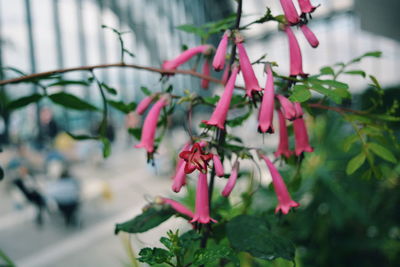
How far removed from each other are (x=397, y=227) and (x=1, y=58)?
18.9 ft

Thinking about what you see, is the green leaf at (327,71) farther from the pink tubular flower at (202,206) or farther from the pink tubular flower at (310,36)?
the pink tubular flower at (202,206)

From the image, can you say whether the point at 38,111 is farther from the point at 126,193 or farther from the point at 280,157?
the point at 280,157

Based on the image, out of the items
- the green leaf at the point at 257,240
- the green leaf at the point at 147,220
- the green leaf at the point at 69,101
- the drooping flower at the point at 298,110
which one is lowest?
the green leaf at the point at 257,240

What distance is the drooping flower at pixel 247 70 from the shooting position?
0.49 m

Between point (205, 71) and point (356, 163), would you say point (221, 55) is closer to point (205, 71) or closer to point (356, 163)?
point (205, 71)

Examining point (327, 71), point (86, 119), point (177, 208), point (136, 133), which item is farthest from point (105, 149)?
point (86, 119)

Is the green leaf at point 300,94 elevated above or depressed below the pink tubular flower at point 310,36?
below

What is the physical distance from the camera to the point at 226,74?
557 millimetres

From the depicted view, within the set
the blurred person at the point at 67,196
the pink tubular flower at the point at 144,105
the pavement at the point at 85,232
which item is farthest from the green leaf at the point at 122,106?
the blurred person at the point at 67,196

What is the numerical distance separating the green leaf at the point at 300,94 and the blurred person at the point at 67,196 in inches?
129

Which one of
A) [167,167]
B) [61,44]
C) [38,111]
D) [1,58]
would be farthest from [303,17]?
[61,44]

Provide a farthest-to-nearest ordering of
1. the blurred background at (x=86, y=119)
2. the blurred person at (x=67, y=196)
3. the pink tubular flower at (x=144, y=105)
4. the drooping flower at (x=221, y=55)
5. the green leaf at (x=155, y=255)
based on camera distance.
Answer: the blurred person at (x=67, y=196)
the blurred background at (x=86, y=119)
the pink tubular flower at (x=144, y=105)
the drooping flower at (x=221, y=55)
the green leaf at (x=155, y=255)

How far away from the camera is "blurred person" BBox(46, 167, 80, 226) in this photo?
3357 millimetres

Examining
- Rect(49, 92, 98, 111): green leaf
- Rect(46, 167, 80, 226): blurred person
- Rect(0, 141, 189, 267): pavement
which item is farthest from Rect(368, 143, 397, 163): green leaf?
Rect(46, 167, 80, 226): blurred person
